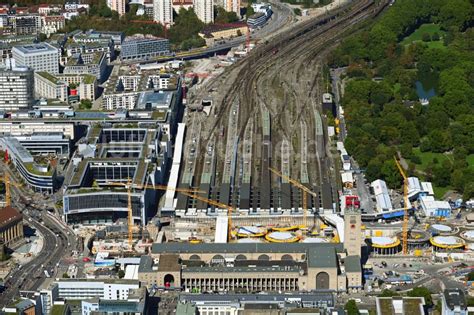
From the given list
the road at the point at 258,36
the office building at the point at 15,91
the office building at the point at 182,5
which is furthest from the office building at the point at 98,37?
the office building at the point at 15,91

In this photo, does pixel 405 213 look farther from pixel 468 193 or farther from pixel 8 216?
pixel 8 216

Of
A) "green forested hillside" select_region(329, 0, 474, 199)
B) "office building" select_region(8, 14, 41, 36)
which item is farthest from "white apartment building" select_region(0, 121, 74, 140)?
"office building" select_region(8, 14, 41, 36)

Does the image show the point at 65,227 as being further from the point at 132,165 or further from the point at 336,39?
the point at 336,39

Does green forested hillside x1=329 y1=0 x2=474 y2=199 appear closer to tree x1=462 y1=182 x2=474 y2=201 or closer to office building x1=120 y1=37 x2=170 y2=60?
tree x1=462 y1=182 x2=474 y2=201

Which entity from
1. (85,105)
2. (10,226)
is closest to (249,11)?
(85,105)

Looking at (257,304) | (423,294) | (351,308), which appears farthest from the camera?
(423,294)
